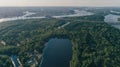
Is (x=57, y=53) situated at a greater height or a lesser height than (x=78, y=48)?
lesser

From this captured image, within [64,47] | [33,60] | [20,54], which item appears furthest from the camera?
[64,47]

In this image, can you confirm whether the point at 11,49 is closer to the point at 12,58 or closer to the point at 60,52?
the point at 12,58

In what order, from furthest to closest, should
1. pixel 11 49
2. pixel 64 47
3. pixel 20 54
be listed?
1. pixel 64 47
2. pixel 11 49
3. pixel 20 54

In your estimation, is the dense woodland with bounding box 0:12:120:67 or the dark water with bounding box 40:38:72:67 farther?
the dark water with bounding box 40:38:72:67

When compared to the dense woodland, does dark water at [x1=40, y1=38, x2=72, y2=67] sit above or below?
below

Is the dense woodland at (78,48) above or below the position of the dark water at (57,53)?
above

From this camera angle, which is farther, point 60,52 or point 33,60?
point 60,52

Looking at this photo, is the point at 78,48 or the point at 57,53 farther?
the point at 78,48

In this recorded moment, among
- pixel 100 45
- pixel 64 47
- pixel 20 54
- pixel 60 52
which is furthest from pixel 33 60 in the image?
pixel 100 45
